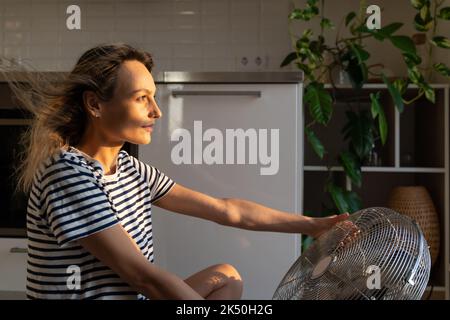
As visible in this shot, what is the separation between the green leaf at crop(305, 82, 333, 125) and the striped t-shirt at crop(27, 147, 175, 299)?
1021mm

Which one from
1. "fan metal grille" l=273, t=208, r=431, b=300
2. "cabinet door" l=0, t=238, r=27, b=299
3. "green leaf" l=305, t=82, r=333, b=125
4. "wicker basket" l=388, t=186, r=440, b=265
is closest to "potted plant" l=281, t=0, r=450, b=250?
"green leaf" l=305, t=82, r=333, b=125

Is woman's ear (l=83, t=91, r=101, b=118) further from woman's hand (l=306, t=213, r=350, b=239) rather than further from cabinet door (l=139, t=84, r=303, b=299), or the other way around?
cabinet door (l=139, t=84, r=303, b=299)

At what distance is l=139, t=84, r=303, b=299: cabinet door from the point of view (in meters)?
1.61

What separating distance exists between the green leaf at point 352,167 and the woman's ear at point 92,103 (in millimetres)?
1167

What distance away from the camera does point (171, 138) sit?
1642 mm

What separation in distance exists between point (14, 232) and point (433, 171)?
153cm

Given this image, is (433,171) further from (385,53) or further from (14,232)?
(14,232)

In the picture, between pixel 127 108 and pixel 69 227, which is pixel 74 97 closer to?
pixel 127 108

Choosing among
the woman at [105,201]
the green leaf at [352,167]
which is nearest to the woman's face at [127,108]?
the woman at [105,201]

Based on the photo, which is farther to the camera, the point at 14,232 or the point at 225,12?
the point at 225,12

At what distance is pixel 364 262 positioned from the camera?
807 millimetres

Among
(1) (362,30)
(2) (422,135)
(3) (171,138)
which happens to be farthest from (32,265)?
(2) (422,135)
